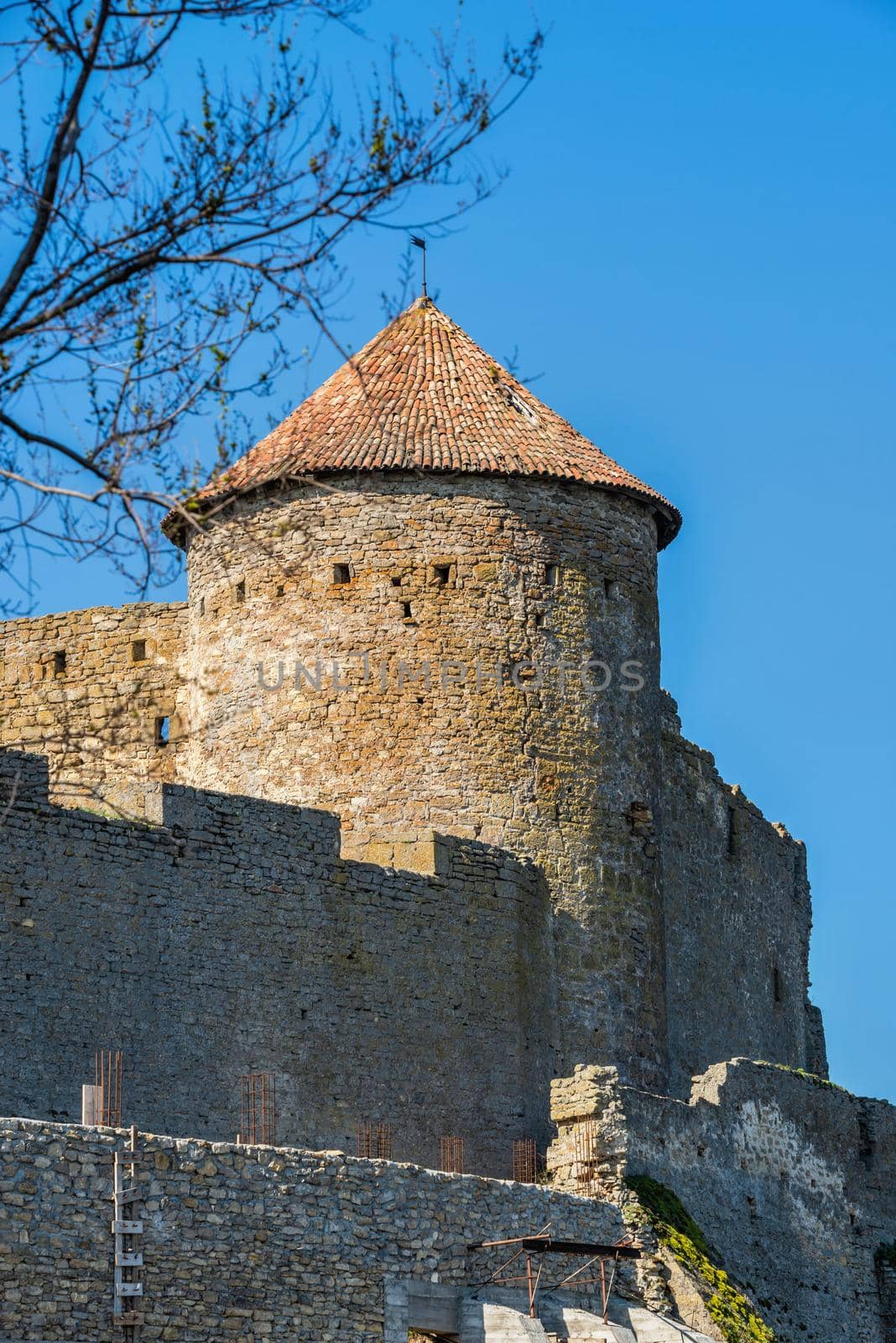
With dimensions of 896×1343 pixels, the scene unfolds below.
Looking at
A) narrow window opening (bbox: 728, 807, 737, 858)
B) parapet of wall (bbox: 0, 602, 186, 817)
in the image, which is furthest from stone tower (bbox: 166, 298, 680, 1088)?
narrow window opening (bbox: 728, 807, 737, 858)

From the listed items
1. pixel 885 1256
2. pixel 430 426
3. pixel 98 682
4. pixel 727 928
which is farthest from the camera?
pixel 727 928

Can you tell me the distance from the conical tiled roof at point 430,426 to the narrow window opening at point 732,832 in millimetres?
4908

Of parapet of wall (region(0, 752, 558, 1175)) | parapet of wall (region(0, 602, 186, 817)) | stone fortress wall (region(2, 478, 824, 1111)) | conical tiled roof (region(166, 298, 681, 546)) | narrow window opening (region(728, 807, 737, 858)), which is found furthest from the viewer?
narrow window opening (region(728, 807, 737, 858))

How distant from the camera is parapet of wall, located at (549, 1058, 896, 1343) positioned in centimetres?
2506

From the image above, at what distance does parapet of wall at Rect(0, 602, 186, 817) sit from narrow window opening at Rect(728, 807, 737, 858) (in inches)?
298

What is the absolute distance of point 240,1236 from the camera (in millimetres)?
20031

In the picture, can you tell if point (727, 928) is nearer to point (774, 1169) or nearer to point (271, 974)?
point (774, 1169)

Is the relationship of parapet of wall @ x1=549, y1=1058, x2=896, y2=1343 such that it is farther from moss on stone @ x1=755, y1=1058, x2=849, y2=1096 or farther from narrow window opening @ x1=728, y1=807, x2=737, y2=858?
narrow window opening @ x1=728, y1=807, x2=737, y2=858

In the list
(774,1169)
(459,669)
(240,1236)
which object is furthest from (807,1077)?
(240,1236)

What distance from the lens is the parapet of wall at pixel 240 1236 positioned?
18844 millimetres

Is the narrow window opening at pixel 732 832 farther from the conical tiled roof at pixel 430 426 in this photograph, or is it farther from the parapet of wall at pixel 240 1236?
the parapet of wall at pixel 240 1236

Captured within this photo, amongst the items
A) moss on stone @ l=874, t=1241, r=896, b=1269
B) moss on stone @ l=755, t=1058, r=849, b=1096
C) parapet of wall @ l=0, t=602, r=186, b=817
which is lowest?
moss on stone @ l=874, t=1241, r=896, b=1269

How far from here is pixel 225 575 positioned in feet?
95.7

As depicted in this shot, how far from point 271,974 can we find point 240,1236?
520 cm
